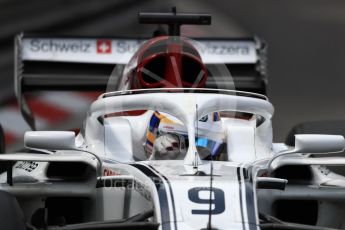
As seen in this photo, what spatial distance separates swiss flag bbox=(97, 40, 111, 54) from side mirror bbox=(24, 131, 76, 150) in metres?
3.12

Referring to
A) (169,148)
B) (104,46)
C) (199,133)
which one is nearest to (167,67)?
(199,133)

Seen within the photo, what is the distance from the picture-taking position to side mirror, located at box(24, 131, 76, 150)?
3.94m

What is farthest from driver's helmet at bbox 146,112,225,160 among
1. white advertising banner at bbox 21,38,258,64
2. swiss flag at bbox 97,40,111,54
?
swiss flag at bbox 97,40,111,54

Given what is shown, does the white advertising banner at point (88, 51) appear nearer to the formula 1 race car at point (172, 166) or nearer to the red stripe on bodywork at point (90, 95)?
the red stripe on bodywork at point (90, 95)

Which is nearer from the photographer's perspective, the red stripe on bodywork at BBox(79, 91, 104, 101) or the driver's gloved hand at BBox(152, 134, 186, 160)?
the driver's gloved hand at BBox(152, 134, 186, 160)

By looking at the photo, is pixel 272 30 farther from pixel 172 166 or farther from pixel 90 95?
pixel 172 166

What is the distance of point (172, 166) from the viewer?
3.85m

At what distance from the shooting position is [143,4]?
9.51 m

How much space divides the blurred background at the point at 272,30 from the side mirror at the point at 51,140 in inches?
181

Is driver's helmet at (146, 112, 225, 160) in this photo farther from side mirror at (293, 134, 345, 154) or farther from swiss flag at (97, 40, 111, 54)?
swiss flag at (97, 40, 111, 54)

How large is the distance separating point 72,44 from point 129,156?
9.29ft

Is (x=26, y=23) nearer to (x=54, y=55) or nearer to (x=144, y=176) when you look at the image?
(x=54, y=55)

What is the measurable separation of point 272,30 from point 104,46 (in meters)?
3.05

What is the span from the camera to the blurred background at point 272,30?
29.0ft
